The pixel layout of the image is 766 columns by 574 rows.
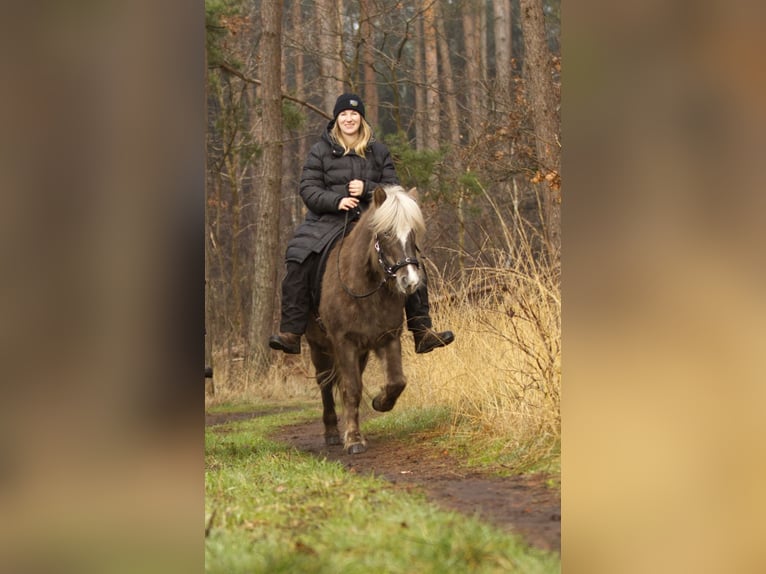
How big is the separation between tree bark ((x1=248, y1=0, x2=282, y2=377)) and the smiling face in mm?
5559

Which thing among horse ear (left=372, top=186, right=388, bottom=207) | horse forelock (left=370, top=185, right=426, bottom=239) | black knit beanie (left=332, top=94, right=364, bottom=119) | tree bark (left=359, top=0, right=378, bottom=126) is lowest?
horse forelock (left=370, top=185, right=426, bottom=239)

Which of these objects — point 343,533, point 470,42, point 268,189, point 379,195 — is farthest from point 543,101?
point 470,42

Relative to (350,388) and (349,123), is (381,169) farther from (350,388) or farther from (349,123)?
(350,388)

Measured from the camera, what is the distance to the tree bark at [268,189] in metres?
12.0

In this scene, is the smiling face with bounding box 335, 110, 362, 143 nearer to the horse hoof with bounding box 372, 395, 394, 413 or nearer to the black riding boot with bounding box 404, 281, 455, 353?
the black riding boot with bounding box 404, 281, 455, 353

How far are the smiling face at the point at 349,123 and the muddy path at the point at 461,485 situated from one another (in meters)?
2.22

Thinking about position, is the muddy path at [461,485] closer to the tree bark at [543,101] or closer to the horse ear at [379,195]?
the horse ear at [379,195]

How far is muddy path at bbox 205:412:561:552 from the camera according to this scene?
304 cm

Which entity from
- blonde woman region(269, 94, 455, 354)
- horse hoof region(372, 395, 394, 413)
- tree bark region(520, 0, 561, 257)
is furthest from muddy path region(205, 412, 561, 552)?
tree bark region(520, 0, 561, 257)
